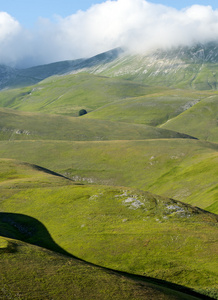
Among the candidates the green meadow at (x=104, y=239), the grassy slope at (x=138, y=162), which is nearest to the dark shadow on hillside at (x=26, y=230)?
the green meadow at (x=104, y=239)

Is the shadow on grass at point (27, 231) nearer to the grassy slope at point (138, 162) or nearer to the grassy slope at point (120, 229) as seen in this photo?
the grassy slope at point (120, 229)

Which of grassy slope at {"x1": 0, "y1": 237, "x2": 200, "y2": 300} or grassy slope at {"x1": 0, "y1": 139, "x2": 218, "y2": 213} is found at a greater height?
grassy slope at {"x1": 0, "y1": 237, "x2": 200, "y2": 300}

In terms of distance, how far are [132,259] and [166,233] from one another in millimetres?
7963

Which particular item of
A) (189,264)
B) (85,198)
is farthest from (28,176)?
(189,264)

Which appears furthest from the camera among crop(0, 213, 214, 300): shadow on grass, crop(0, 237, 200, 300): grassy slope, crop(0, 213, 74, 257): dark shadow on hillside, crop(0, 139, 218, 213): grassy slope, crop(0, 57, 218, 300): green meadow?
crop(0, 139, 218, 213): grassy slope

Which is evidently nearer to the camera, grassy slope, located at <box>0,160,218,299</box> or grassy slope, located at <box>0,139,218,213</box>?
grassy slope, located at <box>0,160,218,299</box>

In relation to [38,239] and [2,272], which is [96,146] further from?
[2,272]

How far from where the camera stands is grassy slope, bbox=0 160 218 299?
49719mm

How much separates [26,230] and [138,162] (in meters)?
94.4

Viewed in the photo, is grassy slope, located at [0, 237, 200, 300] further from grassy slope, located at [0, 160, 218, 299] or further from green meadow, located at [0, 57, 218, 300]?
grassy slope, located at [0, 160, 218, 299]

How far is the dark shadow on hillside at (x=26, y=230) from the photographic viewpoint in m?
60.3

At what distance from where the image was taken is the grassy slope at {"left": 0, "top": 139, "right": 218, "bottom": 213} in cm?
12556

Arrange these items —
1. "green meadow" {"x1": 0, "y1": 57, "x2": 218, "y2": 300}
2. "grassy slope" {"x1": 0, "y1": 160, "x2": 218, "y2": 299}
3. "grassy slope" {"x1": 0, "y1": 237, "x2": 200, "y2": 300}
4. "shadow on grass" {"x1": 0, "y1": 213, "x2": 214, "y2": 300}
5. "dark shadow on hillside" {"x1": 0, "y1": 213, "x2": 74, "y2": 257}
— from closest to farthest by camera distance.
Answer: "grassy slope" {"x1": 0, "y1": 237, "x2": 200, "y2": 300} < "green meadow" {"x1": 0, "y1": 57, "x2": 218, "y2": 300} < "grassy slope" {"x1": 0, "y1": 160, "x2": 218, "y2": 299} < "shadow on grass" {"x1": 0, "y1": 213, "x2": 214, "y2": 300} < "dark shadow on hillside" {"x1": 0, "y1": 213, "x2": 74, "y2": 257}

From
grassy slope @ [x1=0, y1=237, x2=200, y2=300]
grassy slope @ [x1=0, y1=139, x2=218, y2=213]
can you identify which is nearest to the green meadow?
grassy slope @ [x1=0, y1=237, x2=200, y2=300]
